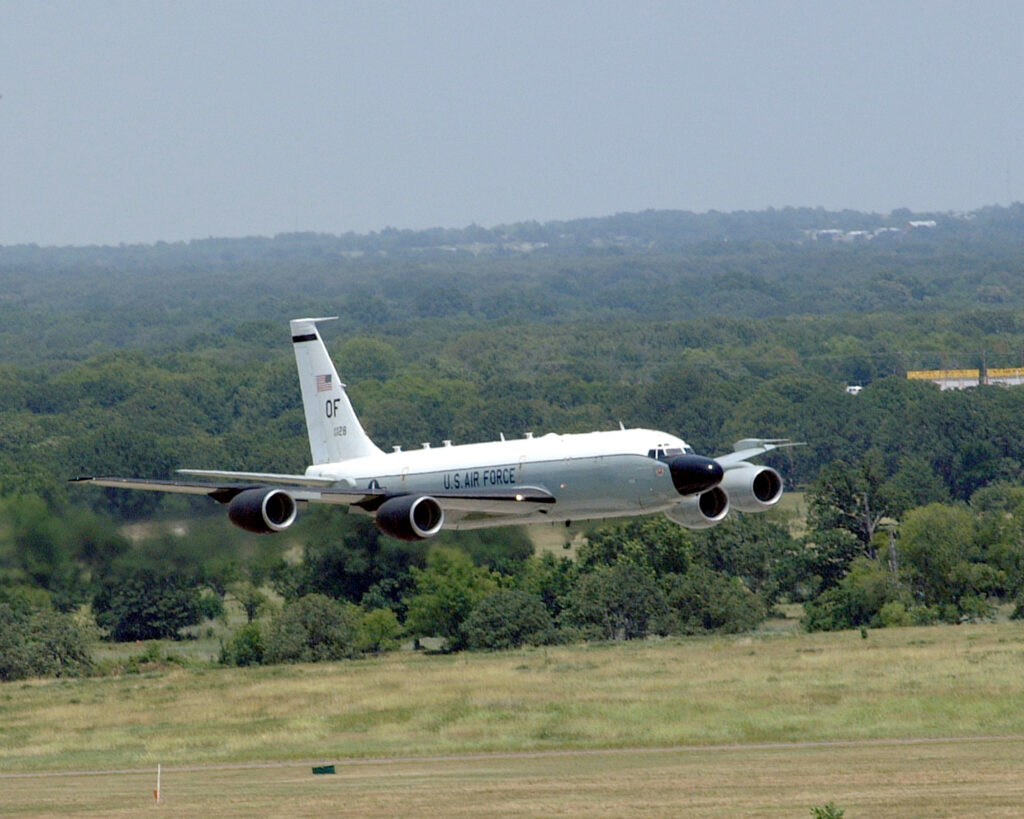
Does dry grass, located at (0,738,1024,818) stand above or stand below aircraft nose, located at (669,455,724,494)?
below

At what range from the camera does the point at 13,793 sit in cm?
7456

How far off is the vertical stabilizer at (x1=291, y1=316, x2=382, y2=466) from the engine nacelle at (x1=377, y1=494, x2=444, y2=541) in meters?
8.23

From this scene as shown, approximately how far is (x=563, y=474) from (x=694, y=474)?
15.6ft

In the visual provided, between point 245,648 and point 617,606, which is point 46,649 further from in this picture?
point 617,606

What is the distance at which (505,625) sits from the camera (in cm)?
13225

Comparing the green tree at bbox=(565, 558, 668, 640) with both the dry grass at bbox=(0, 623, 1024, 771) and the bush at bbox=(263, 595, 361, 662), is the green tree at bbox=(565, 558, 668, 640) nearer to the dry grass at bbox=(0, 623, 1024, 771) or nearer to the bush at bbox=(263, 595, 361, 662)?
the dry grass at bbox=(0, 623, 1024, 771)

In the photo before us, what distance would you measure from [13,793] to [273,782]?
31.5ft

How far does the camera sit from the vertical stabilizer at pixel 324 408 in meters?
78.7

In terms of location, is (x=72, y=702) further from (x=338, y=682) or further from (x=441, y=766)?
(x=441, y=766)

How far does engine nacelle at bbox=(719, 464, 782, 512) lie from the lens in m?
71.8

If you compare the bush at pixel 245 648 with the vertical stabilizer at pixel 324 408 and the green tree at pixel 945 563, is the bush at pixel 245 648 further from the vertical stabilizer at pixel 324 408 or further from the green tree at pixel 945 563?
the vertical stabilizer at pixel 324 408

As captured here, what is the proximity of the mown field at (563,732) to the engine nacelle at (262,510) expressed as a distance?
30.4 feet

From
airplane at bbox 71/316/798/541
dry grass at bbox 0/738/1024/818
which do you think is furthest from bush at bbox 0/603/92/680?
airplane at bbox 71/316/798/541

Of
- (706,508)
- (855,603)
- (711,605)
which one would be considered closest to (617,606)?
(711,605)
